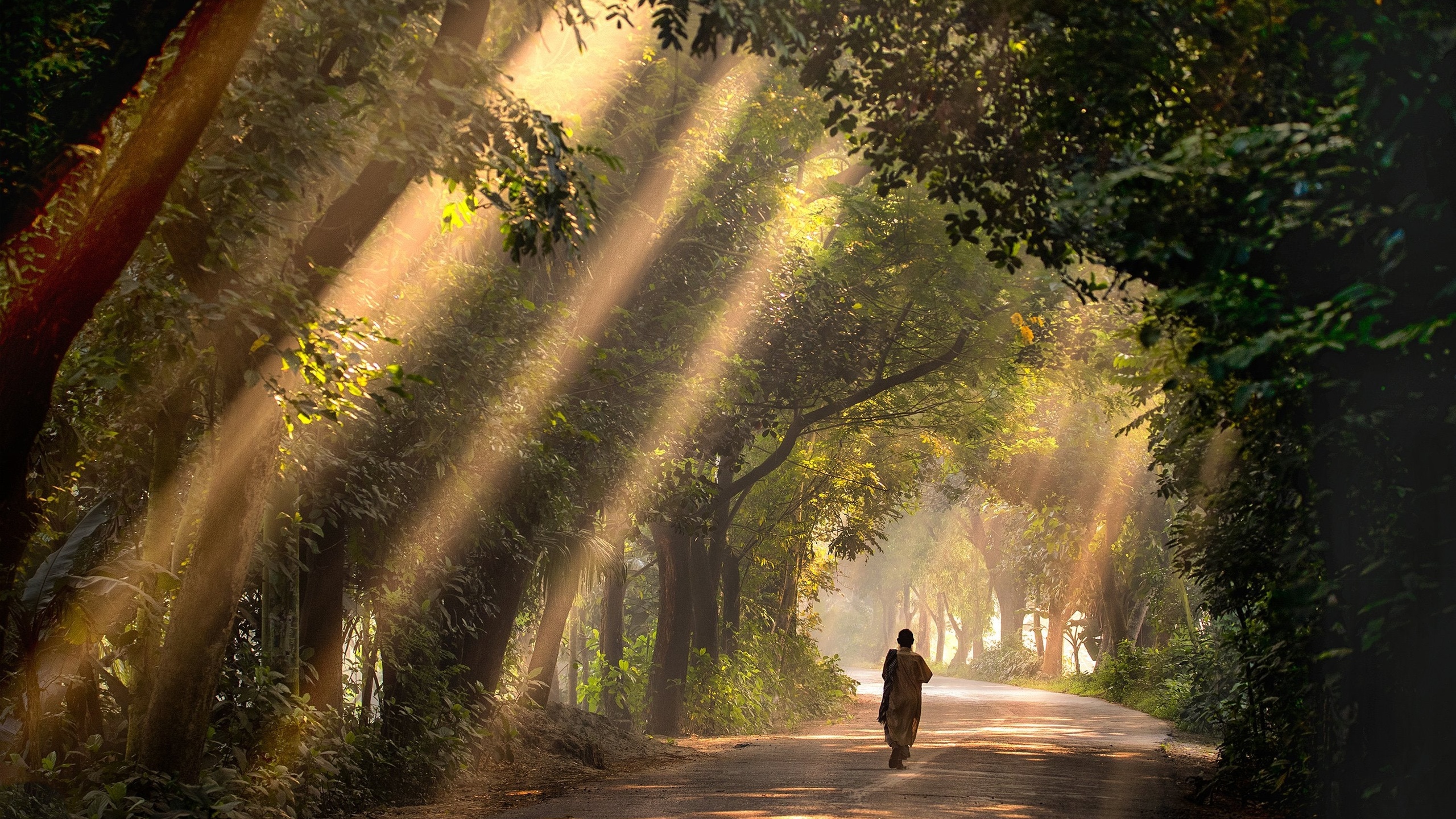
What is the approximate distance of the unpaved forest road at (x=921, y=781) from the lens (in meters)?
10.6

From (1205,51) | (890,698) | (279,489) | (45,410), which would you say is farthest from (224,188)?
(890,698)

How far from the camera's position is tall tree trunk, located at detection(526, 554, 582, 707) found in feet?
52.1

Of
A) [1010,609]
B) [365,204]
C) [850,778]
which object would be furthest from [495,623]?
[1010,609]

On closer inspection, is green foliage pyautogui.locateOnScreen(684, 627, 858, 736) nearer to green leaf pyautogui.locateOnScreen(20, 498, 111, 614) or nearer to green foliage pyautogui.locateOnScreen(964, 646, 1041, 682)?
green leaf pyautogui.locateOnScreen(20, 498, 111, 614)

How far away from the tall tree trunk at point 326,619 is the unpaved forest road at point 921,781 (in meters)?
2.15

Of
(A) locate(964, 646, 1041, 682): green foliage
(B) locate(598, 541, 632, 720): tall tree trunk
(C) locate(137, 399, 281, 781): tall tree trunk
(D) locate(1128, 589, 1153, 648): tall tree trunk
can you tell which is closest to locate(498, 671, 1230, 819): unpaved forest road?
(C) locate(137, 399, 281, 781): tall tree trunk

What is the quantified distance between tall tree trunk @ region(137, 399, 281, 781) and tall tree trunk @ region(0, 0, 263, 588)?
95.1 inches

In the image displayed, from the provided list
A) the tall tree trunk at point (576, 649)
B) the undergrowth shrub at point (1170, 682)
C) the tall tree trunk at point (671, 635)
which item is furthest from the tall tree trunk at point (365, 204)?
the tall tree trunk at point (576, 649)

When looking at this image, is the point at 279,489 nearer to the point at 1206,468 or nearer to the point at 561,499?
the point at 561,499

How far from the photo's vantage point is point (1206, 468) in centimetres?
1068

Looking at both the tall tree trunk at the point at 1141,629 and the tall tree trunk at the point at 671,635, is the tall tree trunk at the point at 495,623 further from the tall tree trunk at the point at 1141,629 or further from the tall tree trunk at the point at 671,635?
the tall tree trunk at the point at 1141,629

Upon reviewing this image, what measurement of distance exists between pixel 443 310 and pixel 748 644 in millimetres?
16964

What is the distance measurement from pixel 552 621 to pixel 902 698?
6.34 metres

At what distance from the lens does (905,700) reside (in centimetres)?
1562
